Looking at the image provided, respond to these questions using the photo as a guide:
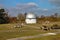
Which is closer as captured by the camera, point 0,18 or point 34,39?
point 34,39

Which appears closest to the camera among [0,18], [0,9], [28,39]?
[28,39]

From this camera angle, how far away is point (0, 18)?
74.6 m

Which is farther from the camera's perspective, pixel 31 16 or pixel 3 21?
pixel 31 16

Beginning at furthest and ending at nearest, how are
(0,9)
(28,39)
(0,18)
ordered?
(0,9) < (0,18) < (28,39)

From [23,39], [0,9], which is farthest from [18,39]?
[0,9]

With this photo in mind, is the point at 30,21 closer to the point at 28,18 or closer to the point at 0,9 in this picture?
the point at 28,18

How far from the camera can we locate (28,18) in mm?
83688

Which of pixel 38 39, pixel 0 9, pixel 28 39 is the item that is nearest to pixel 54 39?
pixel 38 39

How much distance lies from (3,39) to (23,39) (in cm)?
298

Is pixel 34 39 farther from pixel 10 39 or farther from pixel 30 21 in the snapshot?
pixel 30 21

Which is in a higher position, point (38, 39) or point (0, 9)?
point (0, 9)

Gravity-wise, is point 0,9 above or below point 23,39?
above

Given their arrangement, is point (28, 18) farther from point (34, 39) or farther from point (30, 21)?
point (34, 39)

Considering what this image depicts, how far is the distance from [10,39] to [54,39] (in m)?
6.60
